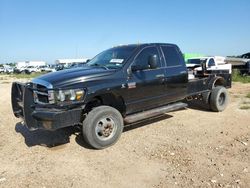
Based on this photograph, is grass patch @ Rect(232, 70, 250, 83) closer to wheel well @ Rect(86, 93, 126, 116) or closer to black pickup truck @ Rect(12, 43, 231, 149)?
black pickup truck @ Rect(12, 43, 231, 149)

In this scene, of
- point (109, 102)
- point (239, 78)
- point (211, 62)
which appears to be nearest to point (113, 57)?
point (109, 102)

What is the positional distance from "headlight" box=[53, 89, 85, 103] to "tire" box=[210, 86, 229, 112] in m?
4.48

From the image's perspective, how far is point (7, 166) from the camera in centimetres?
482

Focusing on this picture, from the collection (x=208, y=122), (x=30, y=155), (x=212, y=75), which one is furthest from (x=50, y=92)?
(x=212, y=75)

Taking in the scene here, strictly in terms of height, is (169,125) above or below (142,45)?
below

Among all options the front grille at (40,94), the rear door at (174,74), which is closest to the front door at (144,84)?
the rear door at (174,74)

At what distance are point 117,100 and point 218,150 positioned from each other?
2.16 m

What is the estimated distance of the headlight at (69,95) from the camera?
16.5ft

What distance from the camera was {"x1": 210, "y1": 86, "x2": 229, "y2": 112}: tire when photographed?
824 cm

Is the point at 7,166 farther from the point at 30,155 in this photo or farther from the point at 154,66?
the point at 154,66

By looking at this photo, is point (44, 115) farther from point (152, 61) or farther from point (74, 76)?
point (152, 61)

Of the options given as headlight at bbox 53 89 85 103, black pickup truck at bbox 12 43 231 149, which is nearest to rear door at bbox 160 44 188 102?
black pickup truck at bbox 12 43 231 149

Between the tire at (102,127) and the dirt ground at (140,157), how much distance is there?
0.17 meters

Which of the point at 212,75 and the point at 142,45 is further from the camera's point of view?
the point at 212,75
